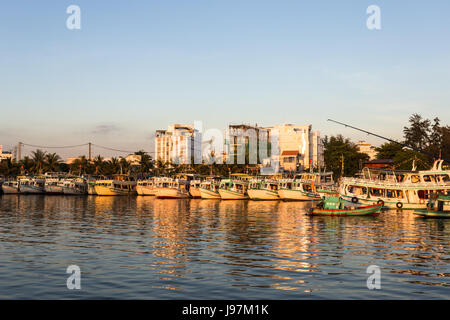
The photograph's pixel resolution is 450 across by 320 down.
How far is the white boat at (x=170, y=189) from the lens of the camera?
105 m

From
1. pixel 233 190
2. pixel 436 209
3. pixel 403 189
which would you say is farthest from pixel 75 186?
pixel 436 209

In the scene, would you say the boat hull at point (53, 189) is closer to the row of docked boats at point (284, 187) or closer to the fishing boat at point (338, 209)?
the row of docked boats at point (284, 187)

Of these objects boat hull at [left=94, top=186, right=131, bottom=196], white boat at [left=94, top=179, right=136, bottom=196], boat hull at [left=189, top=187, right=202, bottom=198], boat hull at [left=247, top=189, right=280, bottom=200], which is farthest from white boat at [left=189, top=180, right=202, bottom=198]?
white boat at [left=94, top=179, right=136, bottom=196]

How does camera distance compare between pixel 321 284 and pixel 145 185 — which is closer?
pixel 321 284

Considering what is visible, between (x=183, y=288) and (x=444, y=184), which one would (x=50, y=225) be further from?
(x=444, y=184)

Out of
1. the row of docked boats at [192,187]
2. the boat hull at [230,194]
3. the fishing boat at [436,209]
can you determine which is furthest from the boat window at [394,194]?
the boat hull at [230,194]

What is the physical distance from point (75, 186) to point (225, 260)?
10771 centimetres

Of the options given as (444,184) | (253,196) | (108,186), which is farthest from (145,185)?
(444,184)

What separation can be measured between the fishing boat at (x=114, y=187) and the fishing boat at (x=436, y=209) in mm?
85592

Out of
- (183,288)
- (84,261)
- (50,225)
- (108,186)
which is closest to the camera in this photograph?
(183,288)

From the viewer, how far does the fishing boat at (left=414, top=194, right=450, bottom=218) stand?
50406 millimetres

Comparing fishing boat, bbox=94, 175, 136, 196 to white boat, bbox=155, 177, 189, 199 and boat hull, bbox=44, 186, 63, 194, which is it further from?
white boat, bbox=155, 177, 189, 199
